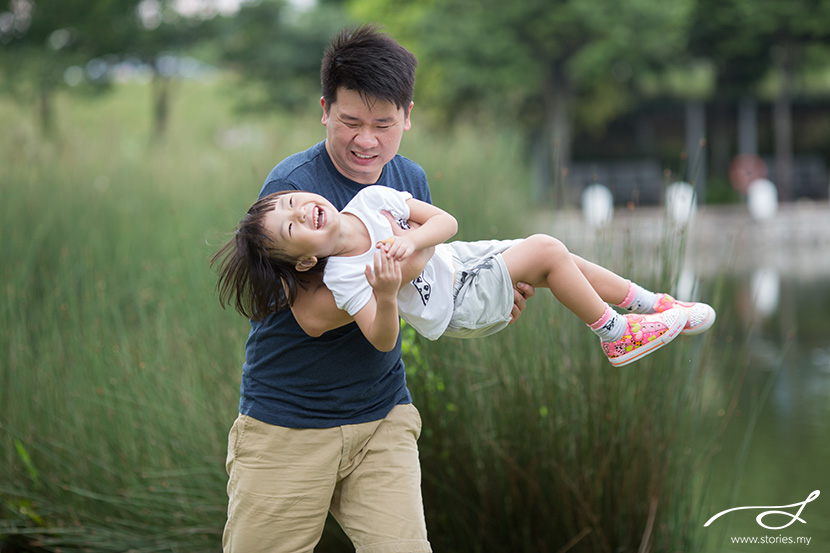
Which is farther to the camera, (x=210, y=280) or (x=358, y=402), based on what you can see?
(x=210, y=280)

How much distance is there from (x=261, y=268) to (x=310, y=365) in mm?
255

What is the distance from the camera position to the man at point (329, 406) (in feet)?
6.28

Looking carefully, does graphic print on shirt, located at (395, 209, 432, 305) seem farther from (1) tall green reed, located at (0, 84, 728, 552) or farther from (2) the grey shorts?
(1) tall green reed, located at (0, 84, 728, 552)

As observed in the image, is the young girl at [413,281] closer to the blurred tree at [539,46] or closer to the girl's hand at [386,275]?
the girl's hand at [386,275]

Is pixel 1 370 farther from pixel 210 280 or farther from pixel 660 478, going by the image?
pixel 660 478

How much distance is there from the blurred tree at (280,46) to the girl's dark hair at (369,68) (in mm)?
19244

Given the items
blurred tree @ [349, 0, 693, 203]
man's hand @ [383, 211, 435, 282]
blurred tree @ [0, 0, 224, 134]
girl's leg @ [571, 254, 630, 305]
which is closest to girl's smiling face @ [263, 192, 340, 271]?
man's hand @ [383, 211, 435, 282]

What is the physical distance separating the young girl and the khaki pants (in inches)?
11.5

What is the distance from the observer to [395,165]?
2125mm

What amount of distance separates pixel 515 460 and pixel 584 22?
53.8 ft

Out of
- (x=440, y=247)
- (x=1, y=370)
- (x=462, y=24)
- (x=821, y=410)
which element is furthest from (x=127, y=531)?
(x=462, y=24)

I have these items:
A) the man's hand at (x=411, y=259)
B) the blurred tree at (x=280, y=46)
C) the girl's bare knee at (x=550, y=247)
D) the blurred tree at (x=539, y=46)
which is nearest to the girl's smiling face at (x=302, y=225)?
the man's hand at (x=411, y=259)

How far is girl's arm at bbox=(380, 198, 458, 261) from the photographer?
1.76 metres

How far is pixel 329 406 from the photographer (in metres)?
1.97
